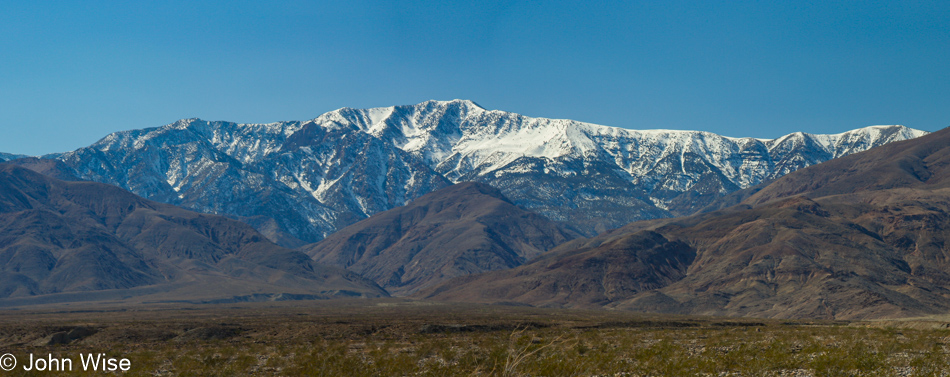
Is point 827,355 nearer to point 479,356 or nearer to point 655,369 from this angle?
point 655,369

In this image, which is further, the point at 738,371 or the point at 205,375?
the point at 205,375

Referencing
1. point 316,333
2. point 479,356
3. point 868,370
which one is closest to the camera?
point 868,370

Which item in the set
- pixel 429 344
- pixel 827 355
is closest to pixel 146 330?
pixel 429 344

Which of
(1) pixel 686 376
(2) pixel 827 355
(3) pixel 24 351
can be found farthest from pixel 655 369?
(3) pixel 24 351

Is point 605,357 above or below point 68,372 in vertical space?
below

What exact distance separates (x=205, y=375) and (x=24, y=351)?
77.4 ft

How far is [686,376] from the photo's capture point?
37812 mm

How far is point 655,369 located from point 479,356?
12.7 m

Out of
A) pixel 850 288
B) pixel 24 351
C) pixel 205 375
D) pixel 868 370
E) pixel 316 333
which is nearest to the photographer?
pixel 868 370

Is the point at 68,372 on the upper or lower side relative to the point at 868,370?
upper

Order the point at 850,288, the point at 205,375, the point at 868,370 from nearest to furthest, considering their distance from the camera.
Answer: the point at 868,370 → the point at 205,375 → the point at 850,288

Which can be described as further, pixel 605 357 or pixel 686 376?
pixel 605 357

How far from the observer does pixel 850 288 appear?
596 ft

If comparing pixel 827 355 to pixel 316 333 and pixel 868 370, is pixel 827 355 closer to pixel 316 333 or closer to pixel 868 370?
pixel 868 370
